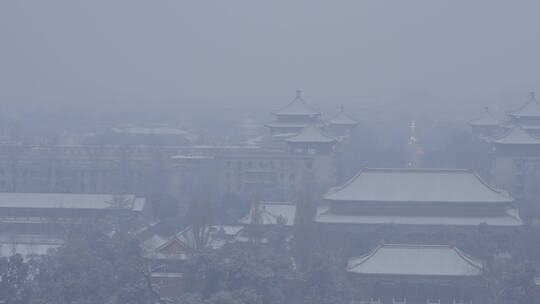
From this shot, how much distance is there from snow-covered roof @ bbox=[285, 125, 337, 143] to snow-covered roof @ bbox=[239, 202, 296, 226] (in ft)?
24.0

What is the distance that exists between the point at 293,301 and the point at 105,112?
58924mm

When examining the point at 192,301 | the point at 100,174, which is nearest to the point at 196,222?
the point at 192,301

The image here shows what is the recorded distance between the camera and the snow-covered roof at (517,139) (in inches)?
1108

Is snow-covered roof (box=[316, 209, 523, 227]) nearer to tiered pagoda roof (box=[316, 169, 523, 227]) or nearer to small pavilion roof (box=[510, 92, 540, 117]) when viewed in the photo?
tiered pagoda roof (box=[316, 169, 523, 227])

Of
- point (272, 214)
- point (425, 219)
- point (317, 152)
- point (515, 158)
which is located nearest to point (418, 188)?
point (425, 219)

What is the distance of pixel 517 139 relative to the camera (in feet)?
92.9

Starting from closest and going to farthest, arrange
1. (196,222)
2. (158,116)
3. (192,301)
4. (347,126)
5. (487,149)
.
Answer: (192,301) < (196,222) < (487,149) < (347,126) < (158,116)

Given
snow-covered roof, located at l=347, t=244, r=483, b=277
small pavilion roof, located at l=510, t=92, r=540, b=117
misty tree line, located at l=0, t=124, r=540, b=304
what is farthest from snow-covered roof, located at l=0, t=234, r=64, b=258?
small pavilion roof, located at l=510, t=92, r=540, b=117

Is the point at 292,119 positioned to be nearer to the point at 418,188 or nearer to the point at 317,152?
the point at 317,152

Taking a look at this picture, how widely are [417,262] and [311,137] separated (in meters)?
12.5

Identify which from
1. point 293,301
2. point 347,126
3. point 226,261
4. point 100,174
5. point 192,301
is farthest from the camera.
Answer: point 347,126

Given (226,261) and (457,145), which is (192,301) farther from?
(457,145)

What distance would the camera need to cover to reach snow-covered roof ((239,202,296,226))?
19.8 metres

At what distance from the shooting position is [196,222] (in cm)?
1797
